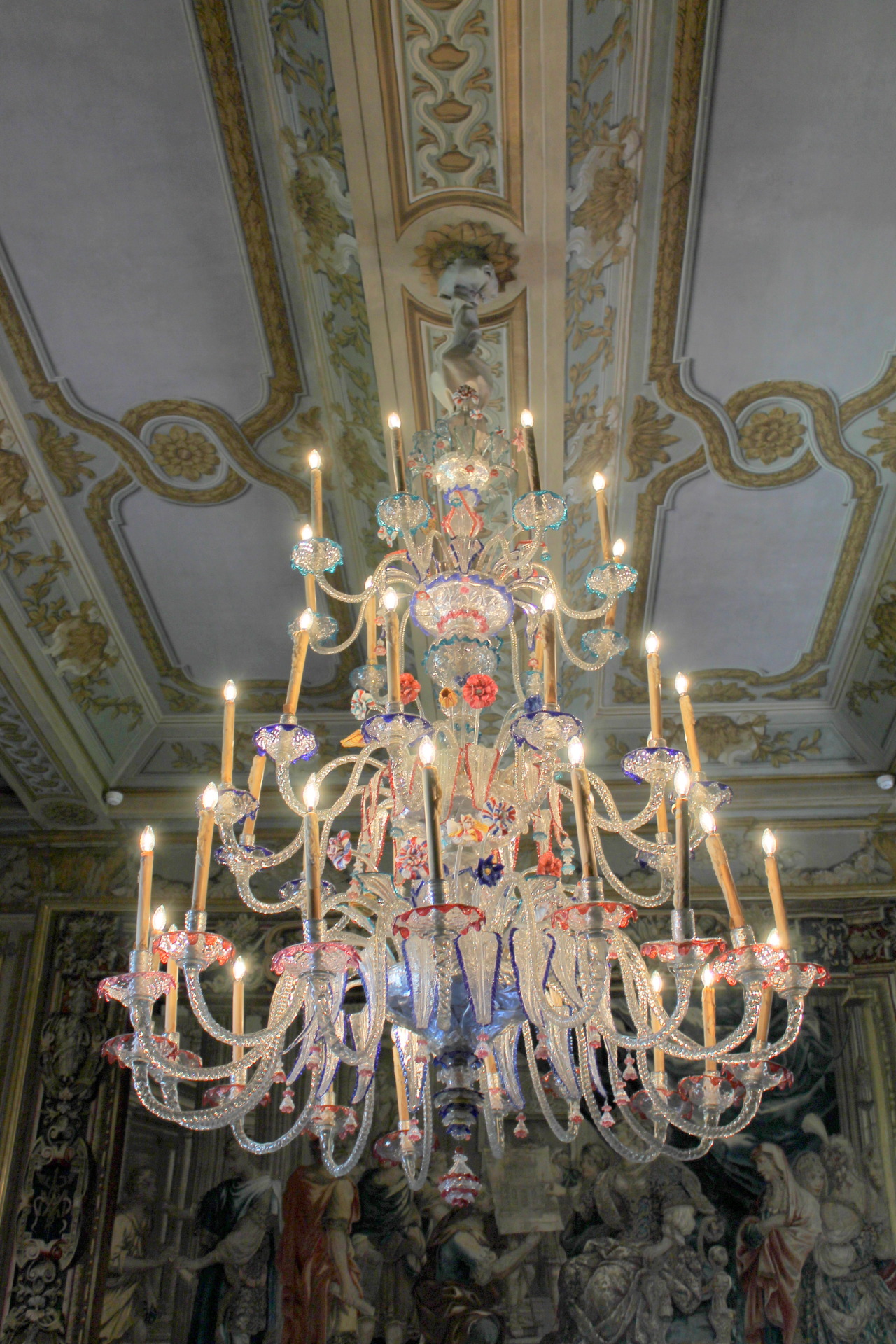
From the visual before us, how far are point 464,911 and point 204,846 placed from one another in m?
0.82

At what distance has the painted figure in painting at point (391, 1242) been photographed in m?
5.80

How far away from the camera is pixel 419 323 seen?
4.58 metres

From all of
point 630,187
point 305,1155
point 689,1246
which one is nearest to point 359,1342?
point 305,1155

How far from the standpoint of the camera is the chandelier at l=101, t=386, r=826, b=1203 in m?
2.87

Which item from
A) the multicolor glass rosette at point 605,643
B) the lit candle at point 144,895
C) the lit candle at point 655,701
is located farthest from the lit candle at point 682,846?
the lit candle at point 144,895

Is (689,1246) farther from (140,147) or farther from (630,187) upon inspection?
(140,147)

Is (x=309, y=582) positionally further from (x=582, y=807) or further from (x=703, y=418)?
(x=703, y=418)

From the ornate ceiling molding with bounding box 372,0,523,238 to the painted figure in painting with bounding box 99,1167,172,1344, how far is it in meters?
5.12

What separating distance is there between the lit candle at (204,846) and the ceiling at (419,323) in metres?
2.31

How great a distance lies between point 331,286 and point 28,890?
4.44m

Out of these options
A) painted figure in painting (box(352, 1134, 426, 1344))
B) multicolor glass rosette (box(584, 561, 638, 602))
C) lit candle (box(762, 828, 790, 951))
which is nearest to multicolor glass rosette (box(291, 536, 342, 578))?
multicolor glass rosette (box(584, 561, 638, 602))

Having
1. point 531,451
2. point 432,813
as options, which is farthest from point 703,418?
point 432,813

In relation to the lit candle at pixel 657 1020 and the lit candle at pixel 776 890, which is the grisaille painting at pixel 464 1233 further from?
the lit candle at pixel 776 890

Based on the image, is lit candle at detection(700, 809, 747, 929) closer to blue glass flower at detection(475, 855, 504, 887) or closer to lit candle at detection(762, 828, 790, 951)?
lit candle at detection(762, 828, 790, 951)
